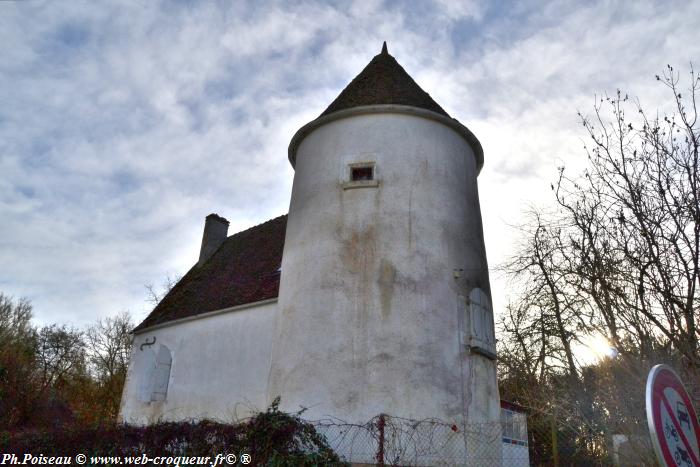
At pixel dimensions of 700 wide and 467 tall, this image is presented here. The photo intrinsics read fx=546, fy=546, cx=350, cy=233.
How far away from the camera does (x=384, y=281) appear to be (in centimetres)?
1080

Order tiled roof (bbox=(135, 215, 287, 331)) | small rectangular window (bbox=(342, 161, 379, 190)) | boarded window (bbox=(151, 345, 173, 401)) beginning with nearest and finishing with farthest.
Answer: small rectangular window (bbox=(342, 161, 379, 190))
tiled roof (bbox=(135, 215, 287, 331))
boarded window (bbox=(151, 345, 173, 401))

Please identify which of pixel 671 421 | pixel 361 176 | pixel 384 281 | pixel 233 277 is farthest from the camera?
pixel 233 277

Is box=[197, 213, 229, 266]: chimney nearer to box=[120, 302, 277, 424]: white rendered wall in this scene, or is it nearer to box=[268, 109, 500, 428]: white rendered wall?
box=[120, 302, 277, 424]: white rendered wall

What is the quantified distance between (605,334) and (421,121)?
20.7 feet

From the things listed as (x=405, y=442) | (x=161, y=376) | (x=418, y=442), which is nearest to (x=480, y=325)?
(x=418, y=442)

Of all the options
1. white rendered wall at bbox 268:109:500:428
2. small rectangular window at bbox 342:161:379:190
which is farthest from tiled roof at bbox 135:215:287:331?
small rectangular window at bbox 342:161:379:190

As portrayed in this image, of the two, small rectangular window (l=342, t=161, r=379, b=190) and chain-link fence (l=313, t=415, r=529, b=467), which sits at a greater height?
small rectangular window (l=342, t=161, r=379, b=190)

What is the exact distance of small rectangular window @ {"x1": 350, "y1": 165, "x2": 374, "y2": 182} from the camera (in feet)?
39.9

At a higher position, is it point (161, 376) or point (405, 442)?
point (161, 376)

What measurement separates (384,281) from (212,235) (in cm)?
1393

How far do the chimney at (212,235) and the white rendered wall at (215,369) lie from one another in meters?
5.43

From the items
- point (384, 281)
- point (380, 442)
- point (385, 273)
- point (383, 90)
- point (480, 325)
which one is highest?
point (383, 90)

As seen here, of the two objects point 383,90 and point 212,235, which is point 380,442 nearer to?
point 383,90

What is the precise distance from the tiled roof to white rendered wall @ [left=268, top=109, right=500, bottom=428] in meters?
3.32
